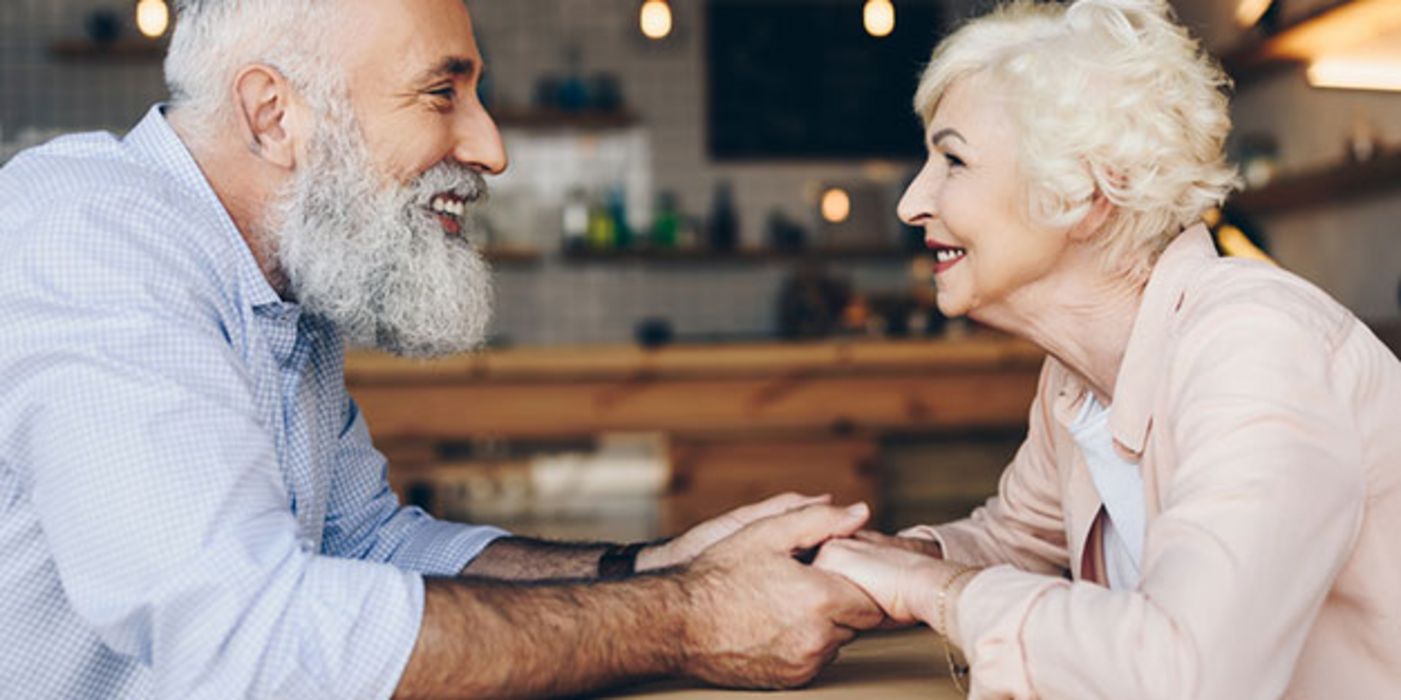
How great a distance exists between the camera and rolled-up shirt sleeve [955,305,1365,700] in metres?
1.10

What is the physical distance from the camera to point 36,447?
1.23 metres

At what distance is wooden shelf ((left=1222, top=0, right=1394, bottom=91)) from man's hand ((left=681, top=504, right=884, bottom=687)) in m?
3.63

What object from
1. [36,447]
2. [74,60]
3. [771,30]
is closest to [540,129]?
[771,30]

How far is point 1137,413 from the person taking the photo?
1.42 metres

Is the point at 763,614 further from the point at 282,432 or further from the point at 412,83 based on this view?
the point at 412,83

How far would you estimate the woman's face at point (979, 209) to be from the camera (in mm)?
1564

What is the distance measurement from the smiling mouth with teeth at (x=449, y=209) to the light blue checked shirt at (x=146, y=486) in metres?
0.34

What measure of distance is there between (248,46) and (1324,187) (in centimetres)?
429

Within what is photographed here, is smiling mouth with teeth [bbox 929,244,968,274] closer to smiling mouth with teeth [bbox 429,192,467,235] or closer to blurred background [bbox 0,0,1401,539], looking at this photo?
smiling mouth with teeth [bbox 429,192,467,235]

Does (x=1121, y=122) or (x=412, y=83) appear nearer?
(x=1121, y=122)

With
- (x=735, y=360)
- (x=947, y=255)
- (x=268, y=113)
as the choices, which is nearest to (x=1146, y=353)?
(x=947, y=255)

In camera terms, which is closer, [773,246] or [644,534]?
[644,534]

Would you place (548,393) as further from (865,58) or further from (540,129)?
(865,58)

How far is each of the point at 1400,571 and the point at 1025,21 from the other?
2.38ft
